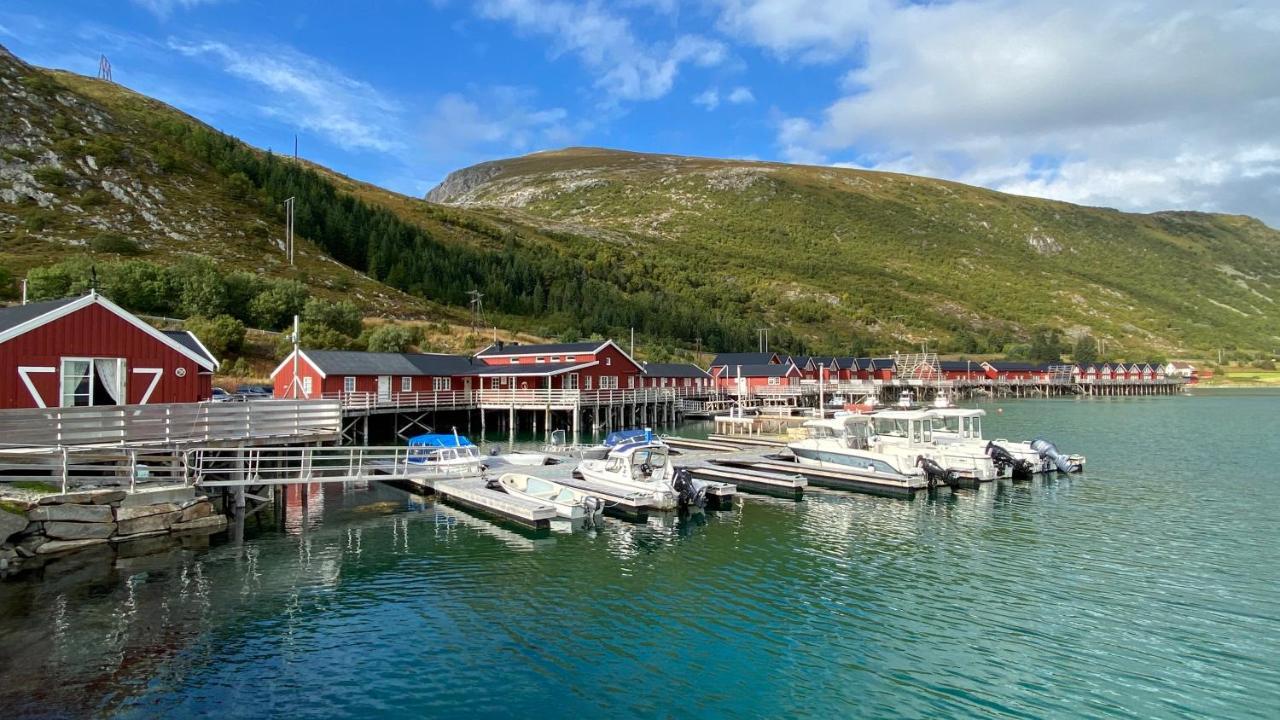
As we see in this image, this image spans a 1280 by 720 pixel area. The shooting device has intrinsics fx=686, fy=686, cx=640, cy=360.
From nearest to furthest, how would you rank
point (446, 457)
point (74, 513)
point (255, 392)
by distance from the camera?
point (74, 513)
point (446, 457)
point (255, 392)

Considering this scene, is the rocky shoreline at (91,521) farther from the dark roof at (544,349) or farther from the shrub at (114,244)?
the shrub at (114,244)

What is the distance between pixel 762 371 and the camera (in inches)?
3270

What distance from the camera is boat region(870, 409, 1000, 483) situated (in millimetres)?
32469

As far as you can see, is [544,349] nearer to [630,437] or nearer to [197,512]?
[630,437]

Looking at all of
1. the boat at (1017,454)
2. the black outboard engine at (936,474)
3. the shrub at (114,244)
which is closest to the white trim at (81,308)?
the black outboard engine at (936,474)

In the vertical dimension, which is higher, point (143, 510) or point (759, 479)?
point (143, 510)

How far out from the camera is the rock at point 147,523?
1952 centimetres

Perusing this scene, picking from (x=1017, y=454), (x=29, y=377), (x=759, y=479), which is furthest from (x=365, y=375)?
(x=1017, y=454)

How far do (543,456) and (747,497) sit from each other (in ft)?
34.7

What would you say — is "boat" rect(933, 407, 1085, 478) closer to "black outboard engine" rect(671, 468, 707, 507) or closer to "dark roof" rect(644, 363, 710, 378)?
"black outboard engine" rect(671, 468, 707, 507)

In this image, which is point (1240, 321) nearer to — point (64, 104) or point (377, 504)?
point (377, 504)

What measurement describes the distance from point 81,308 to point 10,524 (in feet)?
27.1

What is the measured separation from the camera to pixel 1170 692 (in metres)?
12.0

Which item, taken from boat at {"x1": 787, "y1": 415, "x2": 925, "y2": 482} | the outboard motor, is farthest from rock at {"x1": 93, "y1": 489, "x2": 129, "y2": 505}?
the outboard motor
